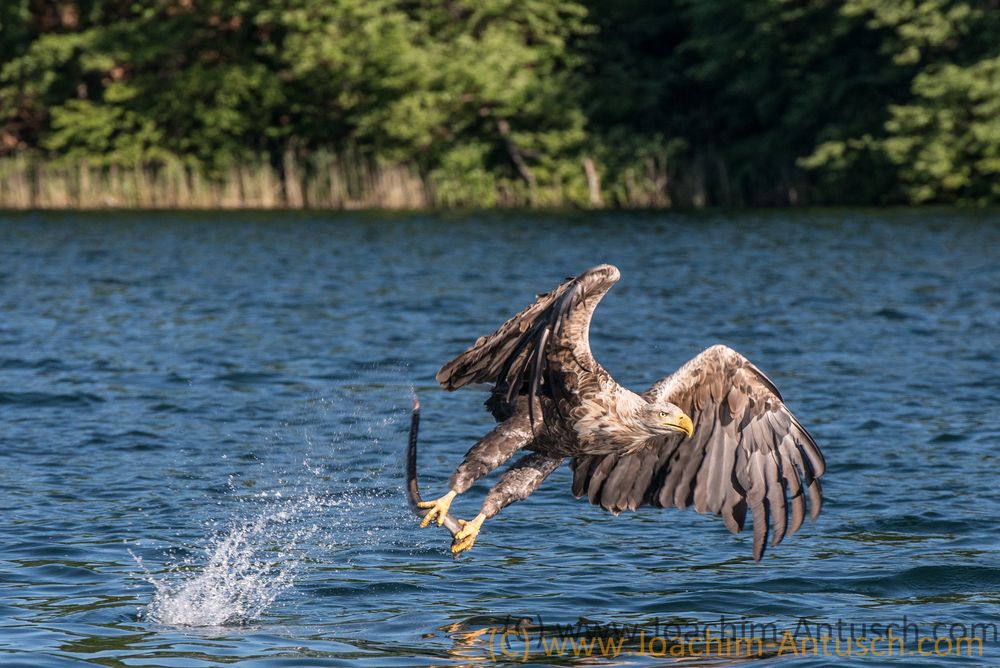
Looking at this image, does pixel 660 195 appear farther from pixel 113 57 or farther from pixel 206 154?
pixel 113 57

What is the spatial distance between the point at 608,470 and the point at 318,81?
35.0m

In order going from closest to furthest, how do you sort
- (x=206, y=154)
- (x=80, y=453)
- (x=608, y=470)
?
(x=608, y=470) → (x=80, y=453) → (x=206, y=154)

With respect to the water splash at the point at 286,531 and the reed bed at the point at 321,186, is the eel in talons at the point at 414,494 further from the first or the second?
the reed bed at the point at 321,186

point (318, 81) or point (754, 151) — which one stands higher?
point (318, 81)

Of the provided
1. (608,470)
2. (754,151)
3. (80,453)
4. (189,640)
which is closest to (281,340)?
(80,453)

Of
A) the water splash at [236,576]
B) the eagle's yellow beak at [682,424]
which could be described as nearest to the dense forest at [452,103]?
the water splash at [236,576]

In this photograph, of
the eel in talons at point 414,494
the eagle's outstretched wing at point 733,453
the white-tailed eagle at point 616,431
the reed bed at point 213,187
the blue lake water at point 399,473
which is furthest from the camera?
the reed bed at point 213,187

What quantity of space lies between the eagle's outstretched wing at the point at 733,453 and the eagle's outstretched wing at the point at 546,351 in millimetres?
667

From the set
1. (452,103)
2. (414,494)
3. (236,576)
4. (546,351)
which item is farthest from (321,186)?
(546,351)

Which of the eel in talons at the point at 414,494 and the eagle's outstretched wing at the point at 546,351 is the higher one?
the eagle's outstretched wing at the point at 546,351

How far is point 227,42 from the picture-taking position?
144 feet

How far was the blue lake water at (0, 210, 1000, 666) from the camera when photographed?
6.98m

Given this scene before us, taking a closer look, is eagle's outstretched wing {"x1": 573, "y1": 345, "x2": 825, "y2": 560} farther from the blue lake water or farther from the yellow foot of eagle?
the yellow foot of eagle

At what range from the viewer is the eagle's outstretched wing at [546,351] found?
244 inches
